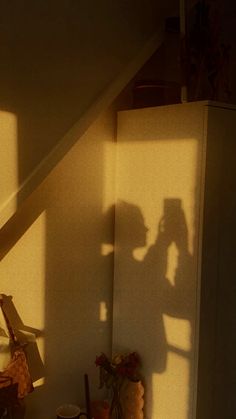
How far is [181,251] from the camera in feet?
6.42

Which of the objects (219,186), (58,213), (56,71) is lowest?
(58,213)

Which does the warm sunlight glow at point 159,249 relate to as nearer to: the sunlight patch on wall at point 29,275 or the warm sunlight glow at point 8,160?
the sunlight patch on wall at point 29,275

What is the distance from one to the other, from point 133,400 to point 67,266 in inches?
27.0

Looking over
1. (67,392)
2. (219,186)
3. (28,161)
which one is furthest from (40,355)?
(219,186)

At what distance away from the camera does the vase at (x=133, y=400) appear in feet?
7.01

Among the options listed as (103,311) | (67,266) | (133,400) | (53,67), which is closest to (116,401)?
(133,400)

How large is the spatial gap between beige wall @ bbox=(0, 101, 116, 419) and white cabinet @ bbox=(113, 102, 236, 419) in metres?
0.12

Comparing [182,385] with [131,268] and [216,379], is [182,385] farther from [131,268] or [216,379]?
[131,268]

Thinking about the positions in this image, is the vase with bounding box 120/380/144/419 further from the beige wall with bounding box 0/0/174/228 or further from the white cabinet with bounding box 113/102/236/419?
the beige wall with bounding box 0/0/174/228

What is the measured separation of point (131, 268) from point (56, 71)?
95cm

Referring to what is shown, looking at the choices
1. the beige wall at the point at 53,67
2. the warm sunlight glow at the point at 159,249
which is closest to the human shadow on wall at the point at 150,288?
the warm sunlight glow at the point at 159,249

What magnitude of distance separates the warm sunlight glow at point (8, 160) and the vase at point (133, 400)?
103cm

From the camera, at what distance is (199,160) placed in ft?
6.12

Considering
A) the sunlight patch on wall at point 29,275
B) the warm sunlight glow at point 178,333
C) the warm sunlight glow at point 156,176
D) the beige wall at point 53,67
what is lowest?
the warm sunlight glow at point 178,333
